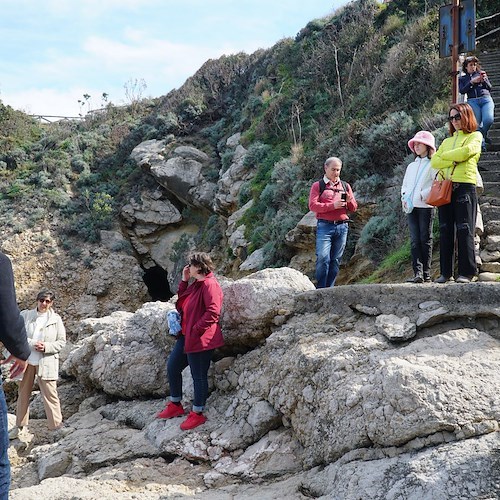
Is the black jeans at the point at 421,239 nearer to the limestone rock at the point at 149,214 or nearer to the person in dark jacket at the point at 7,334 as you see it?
the person in dark jacket at the point at 7,334

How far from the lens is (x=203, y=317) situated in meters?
5.06

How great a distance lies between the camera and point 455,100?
21.7 feet

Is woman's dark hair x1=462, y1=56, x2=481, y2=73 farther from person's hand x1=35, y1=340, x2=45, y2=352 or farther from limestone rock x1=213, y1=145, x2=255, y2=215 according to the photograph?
limestone rock x1=213, y1=145, x2=255, y2=215

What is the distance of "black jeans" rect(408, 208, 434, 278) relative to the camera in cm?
553

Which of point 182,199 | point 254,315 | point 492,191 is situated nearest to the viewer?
point 254,315

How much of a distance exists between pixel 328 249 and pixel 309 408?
232 cm

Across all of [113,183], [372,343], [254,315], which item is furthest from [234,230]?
[372,343]

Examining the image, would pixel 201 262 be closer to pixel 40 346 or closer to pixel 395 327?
pixel 395 327

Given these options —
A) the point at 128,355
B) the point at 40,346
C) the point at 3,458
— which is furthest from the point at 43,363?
the point at 3,458

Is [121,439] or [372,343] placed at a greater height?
[372,343]

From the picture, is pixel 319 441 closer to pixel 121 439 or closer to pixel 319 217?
pixel 121 439

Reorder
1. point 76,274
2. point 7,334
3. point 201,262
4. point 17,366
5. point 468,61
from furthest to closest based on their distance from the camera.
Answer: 1. point 76,274
2. point 468,61
3. point 201,262
4. point 17,366
5. point 7,334

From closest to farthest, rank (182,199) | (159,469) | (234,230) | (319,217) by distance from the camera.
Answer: (159,469)
(319,217)
(234,230)
(182,199)

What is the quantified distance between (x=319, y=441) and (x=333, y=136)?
33.1 feet
